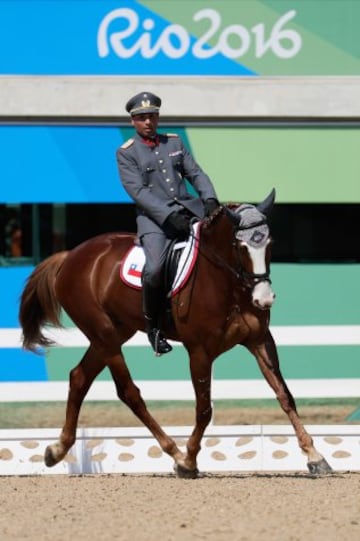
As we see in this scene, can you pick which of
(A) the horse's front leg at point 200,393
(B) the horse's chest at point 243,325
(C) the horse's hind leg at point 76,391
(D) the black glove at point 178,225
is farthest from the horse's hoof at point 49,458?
(D) the black glove at point 178,225

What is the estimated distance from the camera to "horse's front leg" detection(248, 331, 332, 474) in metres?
8.65

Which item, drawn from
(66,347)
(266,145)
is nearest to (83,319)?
(66,347)

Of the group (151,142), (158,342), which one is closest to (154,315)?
(158,342)

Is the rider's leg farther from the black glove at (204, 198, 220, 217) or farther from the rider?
the black glove at (204, 198, 220, 217)

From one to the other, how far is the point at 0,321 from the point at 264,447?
3835 millimetres

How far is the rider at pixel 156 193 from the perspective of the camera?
8.70 metres

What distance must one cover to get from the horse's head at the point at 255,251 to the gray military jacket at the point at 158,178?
526mm

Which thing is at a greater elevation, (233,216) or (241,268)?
(233,216)

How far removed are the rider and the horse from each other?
141 millimetres

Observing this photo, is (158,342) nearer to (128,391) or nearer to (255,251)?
(128,391)

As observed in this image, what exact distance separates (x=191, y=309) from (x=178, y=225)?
54 centimetres

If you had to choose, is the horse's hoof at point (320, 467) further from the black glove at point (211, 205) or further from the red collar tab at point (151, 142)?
the red collar tab at point (151, 142)

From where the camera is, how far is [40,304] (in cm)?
987

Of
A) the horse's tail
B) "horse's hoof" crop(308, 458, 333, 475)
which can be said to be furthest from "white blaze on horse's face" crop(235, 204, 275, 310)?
the horse's tail
